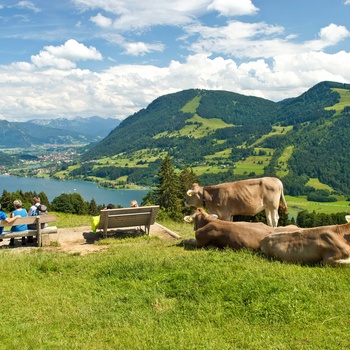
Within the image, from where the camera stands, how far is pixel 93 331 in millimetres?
5836

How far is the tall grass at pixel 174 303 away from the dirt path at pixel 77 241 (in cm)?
216

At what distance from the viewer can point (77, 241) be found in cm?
1309

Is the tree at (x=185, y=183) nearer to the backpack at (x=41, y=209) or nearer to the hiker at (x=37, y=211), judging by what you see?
the hiker at (x=37, y=211)

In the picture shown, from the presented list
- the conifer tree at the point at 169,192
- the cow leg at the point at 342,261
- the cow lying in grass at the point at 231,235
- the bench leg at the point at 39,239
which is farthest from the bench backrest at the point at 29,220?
the conifer tree at the point at 169,192

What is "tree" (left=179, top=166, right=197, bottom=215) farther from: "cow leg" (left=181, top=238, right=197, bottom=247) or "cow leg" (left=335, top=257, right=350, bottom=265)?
"cow leg" (left=335, top=257, right=350, bottom=265)

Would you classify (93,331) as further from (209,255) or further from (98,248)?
(98,248)

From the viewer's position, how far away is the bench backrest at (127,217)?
12.4 meters

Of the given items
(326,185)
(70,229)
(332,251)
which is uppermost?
(332,251)

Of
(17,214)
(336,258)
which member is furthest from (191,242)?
(17,214)

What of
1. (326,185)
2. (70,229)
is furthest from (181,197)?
(326,185)

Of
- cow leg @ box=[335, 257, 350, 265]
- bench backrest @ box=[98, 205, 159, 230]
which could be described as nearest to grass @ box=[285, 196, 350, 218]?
bench backrest @ box=[98, 205, 159, 230]

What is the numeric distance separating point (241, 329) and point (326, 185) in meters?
207

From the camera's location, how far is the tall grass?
17.8 ft

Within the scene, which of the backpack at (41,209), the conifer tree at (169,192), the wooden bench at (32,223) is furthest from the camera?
the conifer tree at (169,192)
